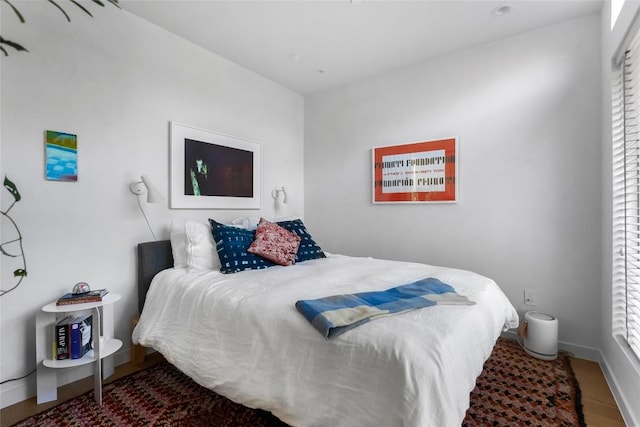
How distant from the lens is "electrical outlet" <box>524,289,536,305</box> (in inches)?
99.4

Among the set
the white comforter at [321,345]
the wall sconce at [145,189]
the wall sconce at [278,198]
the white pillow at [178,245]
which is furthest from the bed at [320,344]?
the wall sconce at [278,198]

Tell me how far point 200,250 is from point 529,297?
2.69 meters

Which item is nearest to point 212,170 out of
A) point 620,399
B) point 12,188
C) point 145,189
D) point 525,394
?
point 145,189

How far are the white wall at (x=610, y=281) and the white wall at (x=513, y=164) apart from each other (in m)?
0.13

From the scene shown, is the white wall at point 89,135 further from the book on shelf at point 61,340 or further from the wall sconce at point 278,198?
the wall sconce at point 278,198

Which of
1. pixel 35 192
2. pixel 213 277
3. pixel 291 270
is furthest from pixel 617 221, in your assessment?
pixel 35 192

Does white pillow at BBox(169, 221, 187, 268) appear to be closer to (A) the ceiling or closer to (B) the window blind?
(A) the ceiling

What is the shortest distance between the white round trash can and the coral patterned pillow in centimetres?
189

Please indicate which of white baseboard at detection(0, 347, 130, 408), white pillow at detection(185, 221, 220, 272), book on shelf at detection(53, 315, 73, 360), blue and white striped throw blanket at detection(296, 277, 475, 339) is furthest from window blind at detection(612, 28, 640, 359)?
white baseboard at detection(0, 347, 130, 408)

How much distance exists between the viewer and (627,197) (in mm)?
→ 1798

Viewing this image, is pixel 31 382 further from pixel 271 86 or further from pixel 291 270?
pixel 271 86

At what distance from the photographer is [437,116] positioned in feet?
9.69

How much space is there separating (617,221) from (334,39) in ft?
8.05

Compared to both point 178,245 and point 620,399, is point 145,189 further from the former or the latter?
point 620,399
